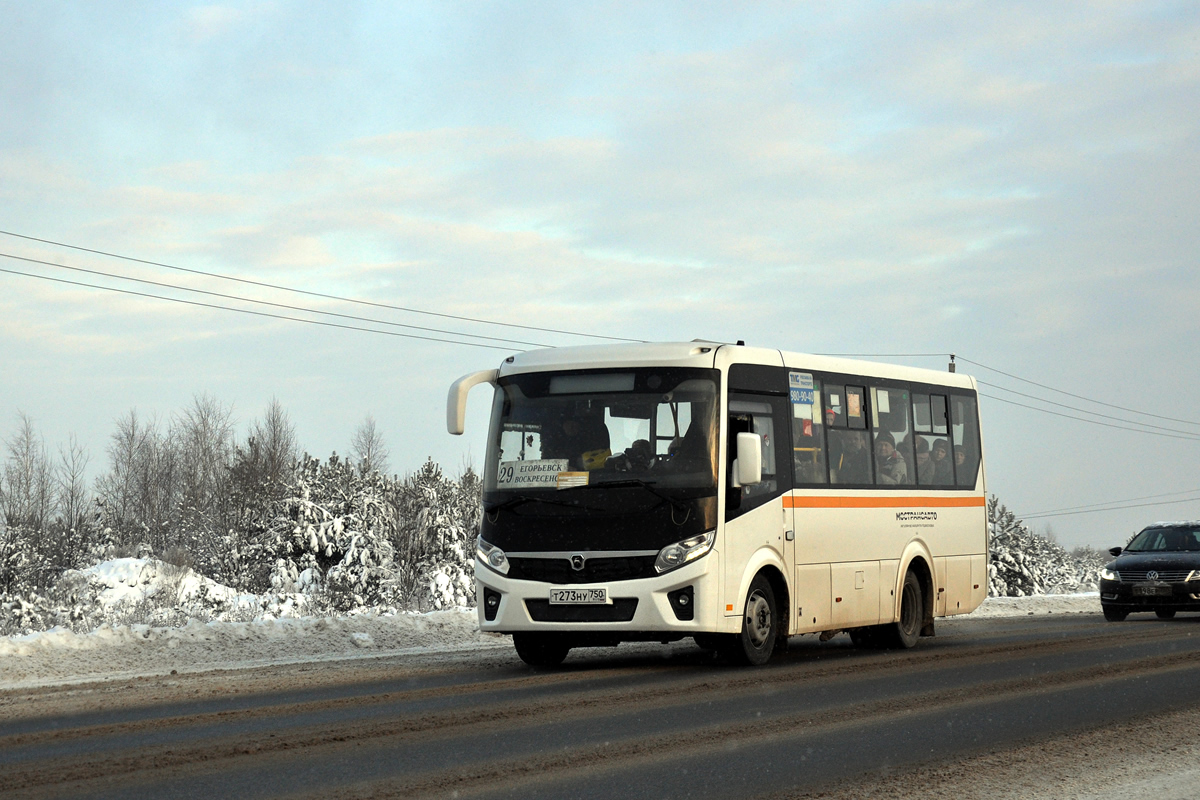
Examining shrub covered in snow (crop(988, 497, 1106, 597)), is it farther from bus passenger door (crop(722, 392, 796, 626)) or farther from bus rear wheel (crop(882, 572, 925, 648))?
bus passenger door (crop(722, 392, 796, 626))

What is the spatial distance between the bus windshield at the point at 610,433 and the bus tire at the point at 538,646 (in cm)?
160

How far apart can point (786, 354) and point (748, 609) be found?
3.01 meters

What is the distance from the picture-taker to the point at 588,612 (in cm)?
1293

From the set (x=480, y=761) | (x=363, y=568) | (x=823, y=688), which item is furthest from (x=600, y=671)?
(x=363, y=568)

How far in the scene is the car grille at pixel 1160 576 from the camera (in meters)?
23.2

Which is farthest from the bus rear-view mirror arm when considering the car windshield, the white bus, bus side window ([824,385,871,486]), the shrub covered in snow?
the shrub covered in snow

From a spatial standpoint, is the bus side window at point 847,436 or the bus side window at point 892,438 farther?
the bus side window at point 892,438

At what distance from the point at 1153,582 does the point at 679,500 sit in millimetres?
13894

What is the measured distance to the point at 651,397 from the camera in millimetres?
13531

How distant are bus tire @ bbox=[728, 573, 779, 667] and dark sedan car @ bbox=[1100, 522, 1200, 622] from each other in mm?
12073

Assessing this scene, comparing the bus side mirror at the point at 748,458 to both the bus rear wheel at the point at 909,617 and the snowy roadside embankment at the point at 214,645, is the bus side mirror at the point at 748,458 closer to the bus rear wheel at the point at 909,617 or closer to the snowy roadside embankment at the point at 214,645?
the bus rear wheel at the point at 909,617

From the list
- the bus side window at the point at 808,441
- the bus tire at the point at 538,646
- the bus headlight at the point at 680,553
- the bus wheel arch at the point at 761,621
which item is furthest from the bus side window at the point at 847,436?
the bus tire at the point at 538,646

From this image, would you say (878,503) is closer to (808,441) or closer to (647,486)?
(808,441)

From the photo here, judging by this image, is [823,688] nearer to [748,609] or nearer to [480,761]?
[748,609]
